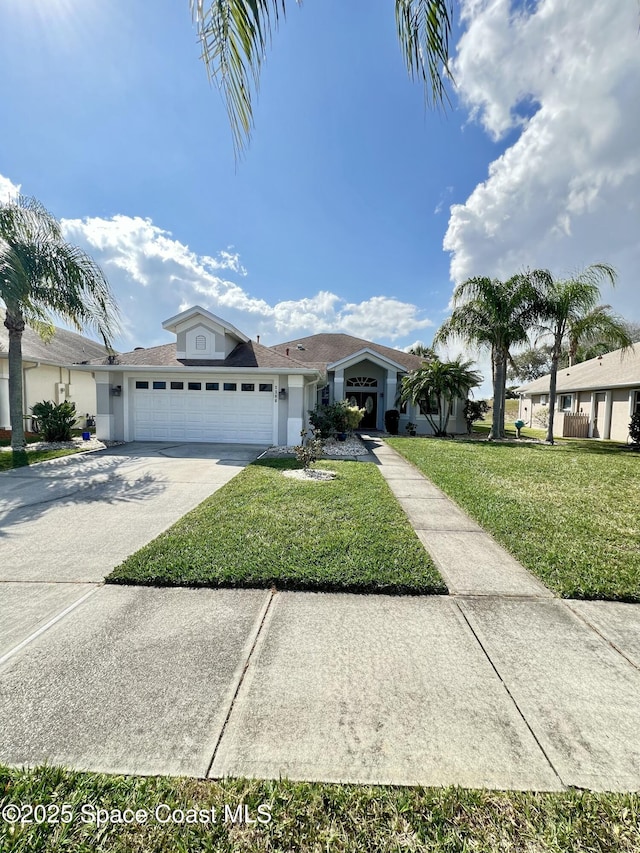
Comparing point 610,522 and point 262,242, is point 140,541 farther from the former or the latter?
point 262,242

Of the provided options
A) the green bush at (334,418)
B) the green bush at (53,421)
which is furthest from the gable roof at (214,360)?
the green bush at (53,421)

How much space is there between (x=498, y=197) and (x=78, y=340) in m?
23.9

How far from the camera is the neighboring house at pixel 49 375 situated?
15461mm

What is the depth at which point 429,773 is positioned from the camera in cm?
184

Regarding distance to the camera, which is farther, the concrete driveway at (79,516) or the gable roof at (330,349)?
the gable roof at (330,349)

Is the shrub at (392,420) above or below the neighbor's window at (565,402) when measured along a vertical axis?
below

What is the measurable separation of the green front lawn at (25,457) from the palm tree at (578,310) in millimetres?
18889

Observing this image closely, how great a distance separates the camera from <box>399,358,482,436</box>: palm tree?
1675 cm

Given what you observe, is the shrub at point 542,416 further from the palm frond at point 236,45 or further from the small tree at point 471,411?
the palm frond at point 236,45

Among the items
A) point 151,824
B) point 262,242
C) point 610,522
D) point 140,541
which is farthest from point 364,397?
point 151,824

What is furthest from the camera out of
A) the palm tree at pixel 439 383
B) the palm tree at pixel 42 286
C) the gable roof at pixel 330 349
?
the gable roof at pixel 330 349

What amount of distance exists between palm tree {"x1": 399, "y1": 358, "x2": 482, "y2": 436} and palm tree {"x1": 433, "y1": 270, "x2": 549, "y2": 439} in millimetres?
1216

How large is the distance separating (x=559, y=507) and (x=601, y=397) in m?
16.4

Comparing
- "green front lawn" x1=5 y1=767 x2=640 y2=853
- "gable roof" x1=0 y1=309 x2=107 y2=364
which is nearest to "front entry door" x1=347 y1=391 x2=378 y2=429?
"gable roof" x1=0 y1=309 x2=107 y2=364
